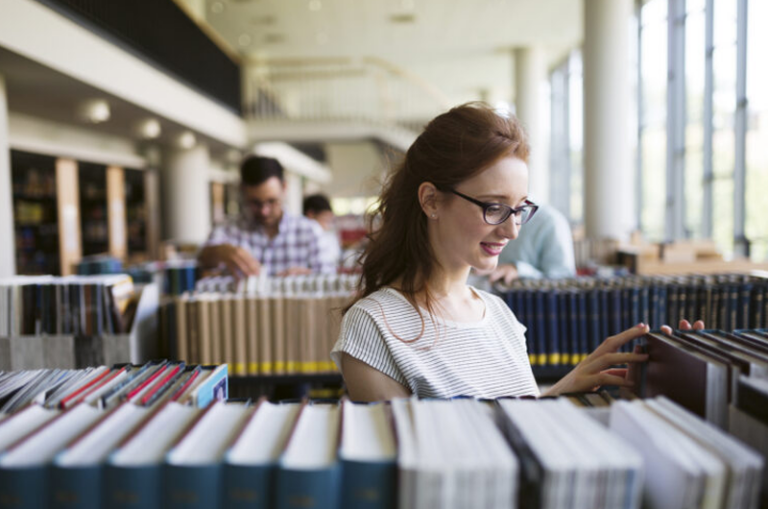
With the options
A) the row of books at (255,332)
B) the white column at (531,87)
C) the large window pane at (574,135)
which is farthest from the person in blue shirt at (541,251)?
the large window pane at (574,135)

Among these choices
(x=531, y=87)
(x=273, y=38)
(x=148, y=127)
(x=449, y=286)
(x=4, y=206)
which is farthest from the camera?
(x=531, y=87)

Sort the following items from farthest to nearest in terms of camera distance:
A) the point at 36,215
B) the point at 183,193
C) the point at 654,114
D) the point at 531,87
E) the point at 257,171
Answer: the point at 531,87 → the point at 183,193 → the point at 654,114 → the point at 36,215 → the point at 257,171

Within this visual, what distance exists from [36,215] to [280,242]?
598 centimetres

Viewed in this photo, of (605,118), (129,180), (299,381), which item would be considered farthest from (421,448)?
(129,180)

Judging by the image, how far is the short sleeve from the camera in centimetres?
137

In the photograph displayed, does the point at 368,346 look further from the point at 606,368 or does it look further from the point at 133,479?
the point at 133,479

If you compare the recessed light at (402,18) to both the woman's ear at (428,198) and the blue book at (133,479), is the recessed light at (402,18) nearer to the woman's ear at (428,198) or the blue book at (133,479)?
the woman's ear at (428,198)

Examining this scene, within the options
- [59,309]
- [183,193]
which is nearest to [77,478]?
[59,309]

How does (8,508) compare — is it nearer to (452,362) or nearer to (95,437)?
(95,437)

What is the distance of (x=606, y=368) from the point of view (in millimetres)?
1364

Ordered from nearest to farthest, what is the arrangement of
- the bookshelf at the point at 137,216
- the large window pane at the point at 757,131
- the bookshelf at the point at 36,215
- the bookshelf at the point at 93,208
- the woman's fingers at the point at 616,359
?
the woman's fingers at the point at 616,359, the large window pane at the point at 757,131, the bookshelf at the point at 36,215, the bookshelf at the point at 93,208, the bookshelf at the point at 137,216

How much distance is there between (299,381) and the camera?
306 cm

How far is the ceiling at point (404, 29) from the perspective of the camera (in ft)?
36.9

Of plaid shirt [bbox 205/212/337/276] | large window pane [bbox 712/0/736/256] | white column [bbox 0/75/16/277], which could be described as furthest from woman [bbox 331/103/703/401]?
large window pane [bbox 712/0/736/256]
